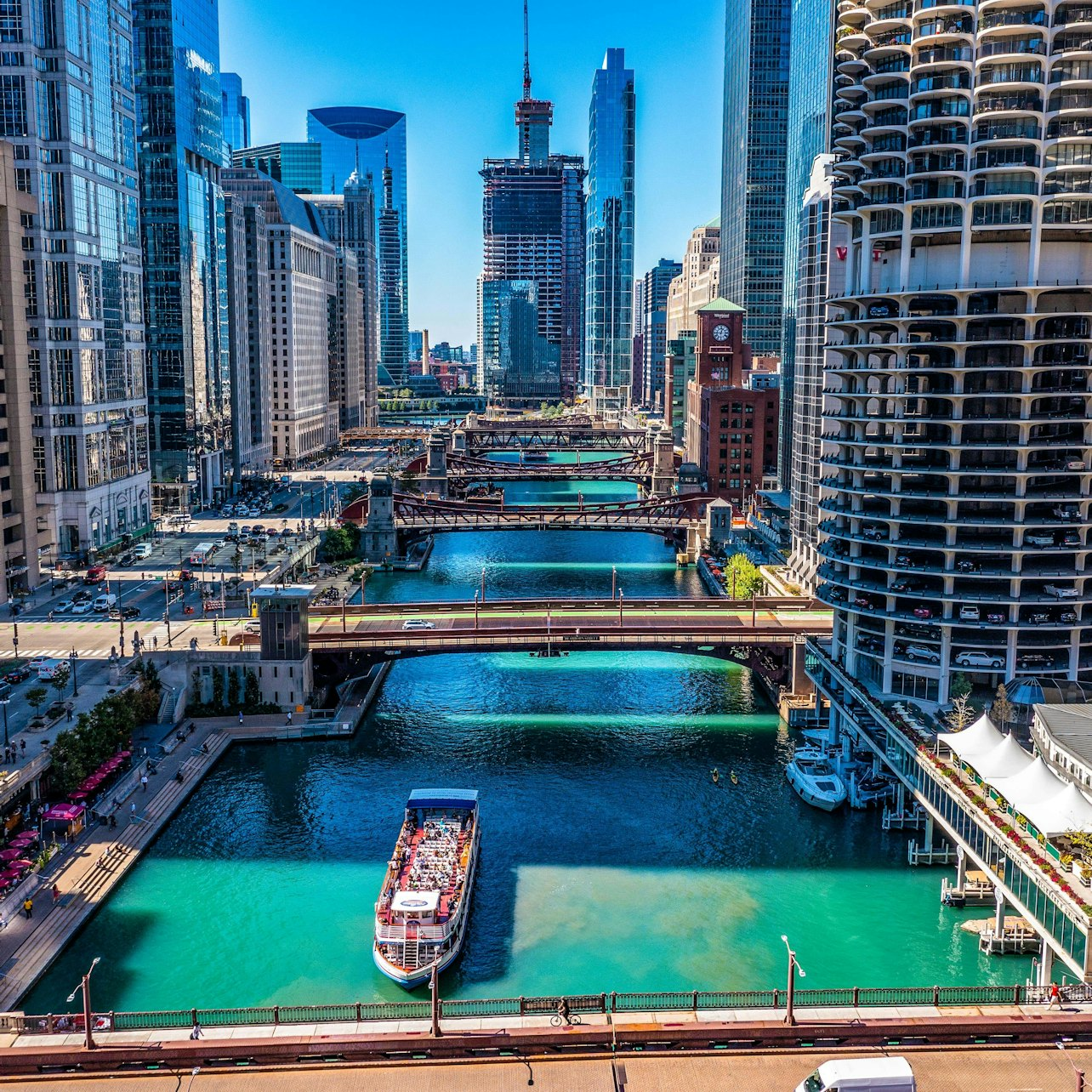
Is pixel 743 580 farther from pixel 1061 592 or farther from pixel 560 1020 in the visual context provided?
pixel 560 1020

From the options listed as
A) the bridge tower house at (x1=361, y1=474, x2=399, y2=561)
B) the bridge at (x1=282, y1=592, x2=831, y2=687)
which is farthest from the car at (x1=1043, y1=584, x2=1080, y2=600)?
the bridge tower house at (x1=361, y1=474, x2=399, y2=561)

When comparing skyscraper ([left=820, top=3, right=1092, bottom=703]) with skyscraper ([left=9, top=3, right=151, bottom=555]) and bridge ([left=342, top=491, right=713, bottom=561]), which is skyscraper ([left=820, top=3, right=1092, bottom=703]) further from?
bridge ([left=342, top=491, right=713, bottom=561])

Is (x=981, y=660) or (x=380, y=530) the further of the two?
(x=380, y=530)

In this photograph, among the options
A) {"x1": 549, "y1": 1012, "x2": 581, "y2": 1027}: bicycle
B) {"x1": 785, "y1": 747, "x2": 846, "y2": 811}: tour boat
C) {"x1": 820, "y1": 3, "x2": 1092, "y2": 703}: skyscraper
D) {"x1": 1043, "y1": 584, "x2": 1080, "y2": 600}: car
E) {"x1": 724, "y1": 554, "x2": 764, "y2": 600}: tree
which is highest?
{"x1": 820, "y1": 3, "x2": 1092, "y2": 703}: skyscraper

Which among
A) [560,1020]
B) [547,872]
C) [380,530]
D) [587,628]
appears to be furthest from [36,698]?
[380,530]

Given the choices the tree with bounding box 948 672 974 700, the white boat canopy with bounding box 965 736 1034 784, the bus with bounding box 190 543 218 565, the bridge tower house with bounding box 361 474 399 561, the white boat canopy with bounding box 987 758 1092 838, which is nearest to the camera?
the white boat canopy with bounding box 987 758 1092 838

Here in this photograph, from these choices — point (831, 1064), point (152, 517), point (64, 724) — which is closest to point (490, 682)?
point (64, 724)

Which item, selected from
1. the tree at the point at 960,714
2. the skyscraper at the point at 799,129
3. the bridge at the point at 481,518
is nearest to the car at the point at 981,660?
the tree at the point at 960,714

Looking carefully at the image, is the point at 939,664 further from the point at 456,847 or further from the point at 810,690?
the point at 456,847
